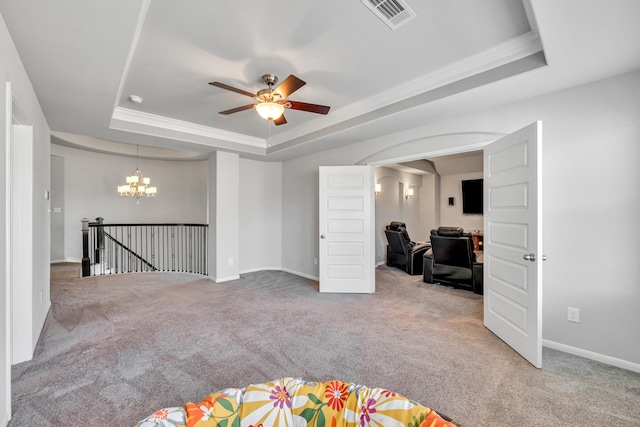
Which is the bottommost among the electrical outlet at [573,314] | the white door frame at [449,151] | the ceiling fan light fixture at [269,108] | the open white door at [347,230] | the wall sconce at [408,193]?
the electrical outlet at [573,314]

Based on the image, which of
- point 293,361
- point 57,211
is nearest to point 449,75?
point 293,361

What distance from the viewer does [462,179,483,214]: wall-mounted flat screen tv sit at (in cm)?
757

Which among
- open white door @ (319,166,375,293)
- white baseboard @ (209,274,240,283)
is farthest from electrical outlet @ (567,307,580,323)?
white baseboard @ (209,274,240,283)

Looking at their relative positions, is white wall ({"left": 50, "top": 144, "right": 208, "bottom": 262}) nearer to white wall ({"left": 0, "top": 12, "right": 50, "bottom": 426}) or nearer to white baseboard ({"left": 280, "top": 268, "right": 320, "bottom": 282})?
white baseboard ({"left": 280, "top": 268, "right": 320, "bottom": 282})

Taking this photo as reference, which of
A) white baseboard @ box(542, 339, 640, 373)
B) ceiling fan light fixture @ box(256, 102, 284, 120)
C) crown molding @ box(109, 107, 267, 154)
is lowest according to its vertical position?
white baseboard @ box(542, 339, 640, 373)

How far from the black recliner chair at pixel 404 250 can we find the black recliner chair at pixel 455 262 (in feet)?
2.46

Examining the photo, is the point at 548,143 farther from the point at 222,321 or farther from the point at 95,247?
the point at 95,247

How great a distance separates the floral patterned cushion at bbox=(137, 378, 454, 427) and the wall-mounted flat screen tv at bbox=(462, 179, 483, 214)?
740 cm

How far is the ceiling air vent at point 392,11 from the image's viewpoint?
196 cm

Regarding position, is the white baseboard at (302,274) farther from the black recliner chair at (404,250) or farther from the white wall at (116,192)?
the white wall at (116,192)

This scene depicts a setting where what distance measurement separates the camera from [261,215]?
6.22 meters

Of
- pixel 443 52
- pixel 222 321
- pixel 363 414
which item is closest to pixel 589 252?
pixel 443 52

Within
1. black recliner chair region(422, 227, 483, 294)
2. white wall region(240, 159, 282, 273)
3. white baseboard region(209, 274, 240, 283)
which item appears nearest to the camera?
black recliner chair region(422, 227, 483, 294)

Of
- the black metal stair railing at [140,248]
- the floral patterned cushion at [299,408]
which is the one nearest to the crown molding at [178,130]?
the black metal stair railing at [140,248]
